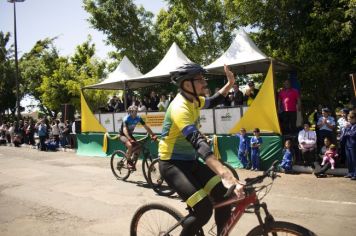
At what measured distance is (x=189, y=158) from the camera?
4.00 metres

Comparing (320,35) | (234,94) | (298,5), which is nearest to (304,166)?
(234,94)

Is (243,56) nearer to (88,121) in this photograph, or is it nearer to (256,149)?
(256,149)

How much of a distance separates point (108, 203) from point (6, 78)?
41.2 m

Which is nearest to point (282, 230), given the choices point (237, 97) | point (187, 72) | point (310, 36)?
point (187, 72)

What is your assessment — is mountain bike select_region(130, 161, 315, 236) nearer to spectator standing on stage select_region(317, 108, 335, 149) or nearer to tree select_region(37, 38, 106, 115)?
spectator standing on stage select_region(317, 108, 335, 149)

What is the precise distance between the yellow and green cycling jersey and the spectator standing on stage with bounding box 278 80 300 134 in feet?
29.3

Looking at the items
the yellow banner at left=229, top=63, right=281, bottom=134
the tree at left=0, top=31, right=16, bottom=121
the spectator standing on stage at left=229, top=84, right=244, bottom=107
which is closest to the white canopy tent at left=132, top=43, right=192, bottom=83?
the spectator standing on stage at left=229, top=84, right=244, bottom=107

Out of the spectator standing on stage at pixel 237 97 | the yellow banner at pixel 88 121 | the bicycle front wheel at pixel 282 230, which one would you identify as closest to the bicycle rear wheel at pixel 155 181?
the spectator standing on stage at pixel 237 97

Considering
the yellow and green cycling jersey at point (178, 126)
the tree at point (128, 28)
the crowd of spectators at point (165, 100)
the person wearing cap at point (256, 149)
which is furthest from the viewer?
the tree at point (128, 28)

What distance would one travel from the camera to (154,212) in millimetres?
4230

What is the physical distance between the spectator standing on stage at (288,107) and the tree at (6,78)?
3917cm

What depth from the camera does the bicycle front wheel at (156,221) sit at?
13.1 ft

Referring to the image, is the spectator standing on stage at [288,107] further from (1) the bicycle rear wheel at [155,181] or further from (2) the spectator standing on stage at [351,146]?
(1) the bicycle rear wheel at [155,181]

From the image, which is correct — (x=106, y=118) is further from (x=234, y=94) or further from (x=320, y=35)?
(x=320, y=35)
